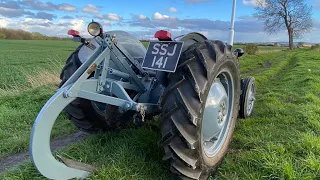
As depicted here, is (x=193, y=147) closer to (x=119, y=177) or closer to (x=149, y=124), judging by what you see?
(x=119, y=177)

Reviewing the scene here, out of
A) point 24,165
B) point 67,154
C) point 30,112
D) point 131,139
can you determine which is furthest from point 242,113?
point 30,112

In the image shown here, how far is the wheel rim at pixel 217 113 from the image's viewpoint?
301 cm

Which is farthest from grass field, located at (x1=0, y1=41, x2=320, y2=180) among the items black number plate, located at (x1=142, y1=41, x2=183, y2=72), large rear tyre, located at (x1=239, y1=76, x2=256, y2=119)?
black number plate, located at (x1=142, y1=41, x2=183, y2=72)

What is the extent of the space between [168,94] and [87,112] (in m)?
1.55

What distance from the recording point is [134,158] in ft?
10.5

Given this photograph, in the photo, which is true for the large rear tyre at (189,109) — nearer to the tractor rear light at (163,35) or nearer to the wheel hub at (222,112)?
the tractor rear light at (163,35)

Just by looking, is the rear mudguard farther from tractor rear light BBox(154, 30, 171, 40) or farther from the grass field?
the grass field

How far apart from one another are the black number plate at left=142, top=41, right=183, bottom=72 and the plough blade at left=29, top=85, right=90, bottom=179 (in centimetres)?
81

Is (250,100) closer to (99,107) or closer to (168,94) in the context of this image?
(99,107)

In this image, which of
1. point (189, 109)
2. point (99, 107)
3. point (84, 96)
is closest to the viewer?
point (189, 109)

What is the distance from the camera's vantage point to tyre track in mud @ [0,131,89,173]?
12.3 ft

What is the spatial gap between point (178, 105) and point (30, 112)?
475 centimetres

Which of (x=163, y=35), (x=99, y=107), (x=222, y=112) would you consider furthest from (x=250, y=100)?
(x=163, y=35)

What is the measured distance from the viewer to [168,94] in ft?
8.38
